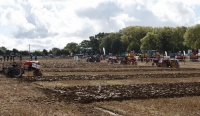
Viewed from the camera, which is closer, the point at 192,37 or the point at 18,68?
the point at 18,68

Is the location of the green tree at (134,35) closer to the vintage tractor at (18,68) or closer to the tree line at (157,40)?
the tree line at (157,40)

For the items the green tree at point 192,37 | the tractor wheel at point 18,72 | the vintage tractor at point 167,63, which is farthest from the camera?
the green tree at point 192,37

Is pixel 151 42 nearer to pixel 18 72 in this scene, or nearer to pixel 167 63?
pixel 167 63

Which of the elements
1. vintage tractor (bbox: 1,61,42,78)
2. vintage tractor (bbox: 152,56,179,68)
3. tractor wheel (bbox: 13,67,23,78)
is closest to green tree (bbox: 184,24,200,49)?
vintage tractor (bbox: 152,56,179,68)

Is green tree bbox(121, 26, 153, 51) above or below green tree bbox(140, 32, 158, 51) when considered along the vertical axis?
above

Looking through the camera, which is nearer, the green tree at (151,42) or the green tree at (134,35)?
the green tree at (151,42)

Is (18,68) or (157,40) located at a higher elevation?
(157,40)

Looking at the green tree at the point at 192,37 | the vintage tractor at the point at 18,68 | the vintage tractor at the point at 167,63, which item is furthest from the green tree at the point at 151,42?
the vintage tractor at the point at 18,68

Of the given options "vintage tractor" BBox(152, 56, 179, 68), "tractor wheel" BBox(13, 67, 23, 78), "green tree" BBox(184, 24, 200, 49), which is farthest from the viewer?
"green tree" BBox(184, 24, 200, 49)

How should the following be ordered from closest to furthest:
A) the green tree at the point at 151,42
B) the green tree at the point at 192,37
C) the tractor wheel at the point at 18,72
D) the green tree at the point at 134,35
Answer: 1. the tractor wheel at the point at 18,72
2. the green tree at the point at 192,37
3. the green tree at the point at 151,42
4. the green tree at the point at 134,35

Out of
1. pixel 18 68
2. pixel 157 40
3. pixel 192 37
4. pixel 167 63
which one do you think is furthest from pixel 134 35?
pixel 18 68

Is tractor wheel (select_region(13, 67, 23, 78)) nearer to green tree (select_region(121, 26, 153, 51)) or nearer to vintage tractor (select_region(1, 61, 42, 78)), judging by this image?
vintage tractor (select_region(1, 61, 42, 78))

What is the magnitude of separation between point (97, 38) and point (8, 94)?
541 ft

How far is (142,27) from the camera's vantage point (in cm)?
13012
